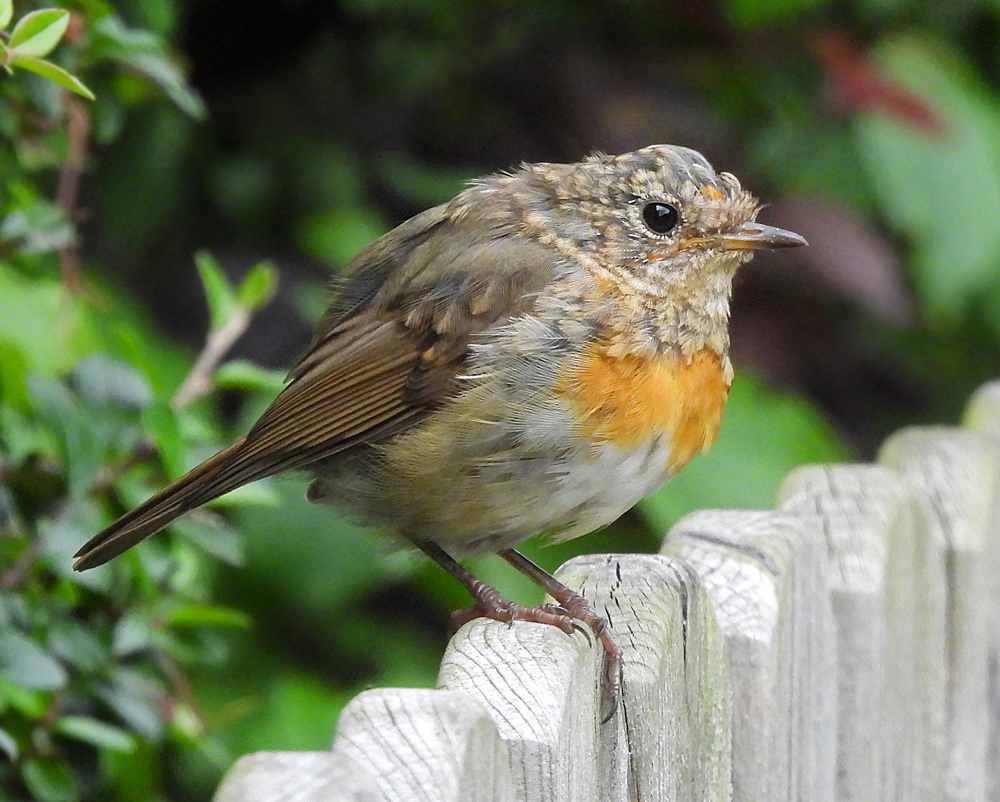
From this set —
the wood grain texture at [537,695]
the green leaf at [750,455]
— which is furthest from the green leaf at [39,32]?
the green leaf at [750,455]

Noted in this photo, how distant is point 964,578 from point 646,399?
591 millimetres

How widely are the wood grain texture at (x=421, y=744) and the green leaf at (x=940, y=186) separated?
3.07 meters

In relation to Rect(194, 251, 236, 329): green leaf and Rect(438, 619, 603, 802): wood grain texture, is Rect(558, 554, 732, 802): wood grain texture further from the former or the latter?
Rect(194, 251, 236, 329): green leaf

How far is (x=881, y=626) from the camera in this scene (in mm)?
2150

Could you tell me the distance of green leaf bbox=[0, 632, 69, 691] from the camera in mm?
1950

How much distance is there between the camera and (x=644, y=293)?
2.58m

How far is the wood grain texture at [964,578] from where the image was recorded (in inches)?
96.3

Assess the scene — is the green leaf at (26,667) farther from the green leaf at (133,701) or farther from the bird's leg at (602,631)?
the bird's leg at (602,631)

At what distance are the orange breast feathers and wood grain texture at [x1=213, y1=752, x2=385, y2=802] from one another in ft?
4.14

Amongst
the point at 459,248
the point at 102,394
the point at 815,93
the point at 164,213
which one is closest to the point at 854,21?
the point at 815,93

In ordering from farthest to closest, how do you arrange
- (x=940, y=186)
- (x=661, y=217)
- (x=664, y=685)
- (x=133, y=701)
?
(x=940, y=186) < (x=661, y=217) < (x=133, y=701) < (x=664, y=685)

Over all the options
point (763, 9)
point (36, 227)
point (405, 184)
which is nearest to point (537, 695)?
point (36, 227)

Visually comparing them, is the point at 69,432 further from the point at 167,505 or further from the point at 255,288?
the point at 255,288

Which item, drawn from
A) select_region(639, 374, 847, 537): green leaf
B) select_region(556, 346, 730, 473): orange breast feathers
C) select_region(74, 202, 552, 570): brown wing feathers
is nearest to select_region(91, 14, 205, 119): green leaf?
select_region(74, 202, 552, 570): brown wing feathers
